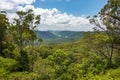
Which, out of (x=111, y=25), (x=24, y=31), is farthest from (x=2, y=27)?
(x=111, y=25)

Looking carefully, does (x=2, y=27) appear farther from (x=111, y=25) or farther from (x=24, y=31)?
(x=111, y=25)

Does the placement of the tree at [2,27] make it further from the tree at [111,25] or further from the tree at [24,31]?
the tree at [111,25]

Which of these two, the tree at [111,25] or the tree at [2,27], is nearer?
the tree at [111,25]

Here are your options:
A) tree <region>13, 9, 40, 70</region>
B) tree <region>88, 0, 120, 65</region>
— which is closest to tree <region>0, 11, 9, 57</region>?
tree <region>13, 9, 40, 70</region>

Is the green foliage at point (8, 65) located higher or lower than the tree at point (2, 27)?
lower

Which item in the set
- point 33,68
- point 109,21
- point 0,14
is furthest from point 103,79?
point 0,14

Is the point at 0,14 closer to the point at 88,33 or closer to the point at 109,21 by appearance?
the point at 88,33

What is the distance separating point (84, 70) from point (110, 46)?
5304 mm

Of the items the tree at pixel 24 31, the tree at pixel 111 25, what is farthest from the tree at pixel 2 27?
the tree at pixel 111 25

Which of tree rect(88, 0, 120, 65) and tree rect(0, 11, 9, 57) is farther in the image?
tree rect(0, 11, 9, 57)

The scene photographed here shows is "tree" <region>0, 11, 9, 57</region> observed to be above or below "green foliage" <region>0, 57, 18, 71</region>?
above

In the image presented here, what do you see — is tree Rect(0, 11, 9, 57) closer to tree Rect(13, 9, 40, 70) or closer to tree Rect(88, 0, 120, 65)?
tree Rect(13, 9, 40, 70)

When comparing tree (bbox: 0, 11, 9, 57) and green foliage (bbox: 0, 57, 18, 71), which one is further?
tree (bbox: 0, 11, 9, 57)

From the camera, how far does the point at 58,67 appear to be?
38.4 meters
